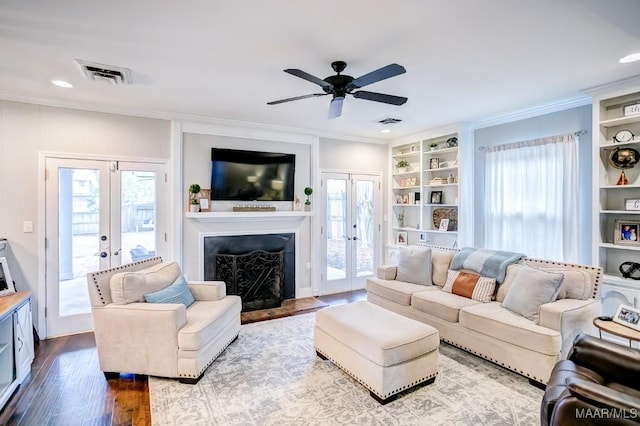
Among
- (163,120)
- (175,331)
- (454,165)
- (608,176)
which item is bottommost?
(175,331)

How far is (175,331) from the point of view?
2.75 m

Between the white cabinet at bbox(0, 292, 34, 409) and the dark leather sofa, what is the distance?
3.50m

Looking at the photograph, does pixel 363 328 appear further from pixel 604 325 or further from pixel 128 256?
pixel 128 256

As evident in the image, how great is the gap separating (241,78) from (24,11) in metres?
1.54

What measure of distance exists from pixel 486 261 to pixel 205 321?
2939 millimetres

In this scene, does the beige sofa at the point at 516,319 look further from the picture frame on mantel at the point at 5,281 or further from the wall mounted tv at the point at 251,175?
the picture frame on mantel at the point at 5,281

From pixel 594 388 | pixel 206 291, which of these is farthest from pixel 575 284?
pixel 206 291

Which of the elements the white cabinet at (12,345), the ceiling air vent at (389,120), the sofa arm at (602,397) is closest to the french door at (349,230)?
the ceiling air vent at (389,120)

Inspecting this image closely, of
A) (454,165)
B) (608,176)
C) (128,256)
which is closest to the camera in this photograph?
(608,176)

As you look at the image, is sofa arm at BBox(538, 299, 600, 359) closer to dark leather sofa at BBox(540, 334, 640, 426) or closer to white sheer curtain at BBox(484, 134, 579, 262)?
dark leather sofa at BBox(540, 334, 640, 426)

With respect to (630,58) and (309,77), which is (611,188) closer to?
(630,58)

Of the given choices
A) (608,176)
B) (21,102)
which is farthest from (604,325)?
(21,102)

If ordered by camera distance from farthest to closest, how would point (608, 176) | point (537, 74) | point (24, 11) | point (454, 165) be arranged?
point (454, 165) < point (608, 176) < point (537, 74) < point (24, 11)

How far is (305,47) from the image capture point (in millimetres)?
2555
